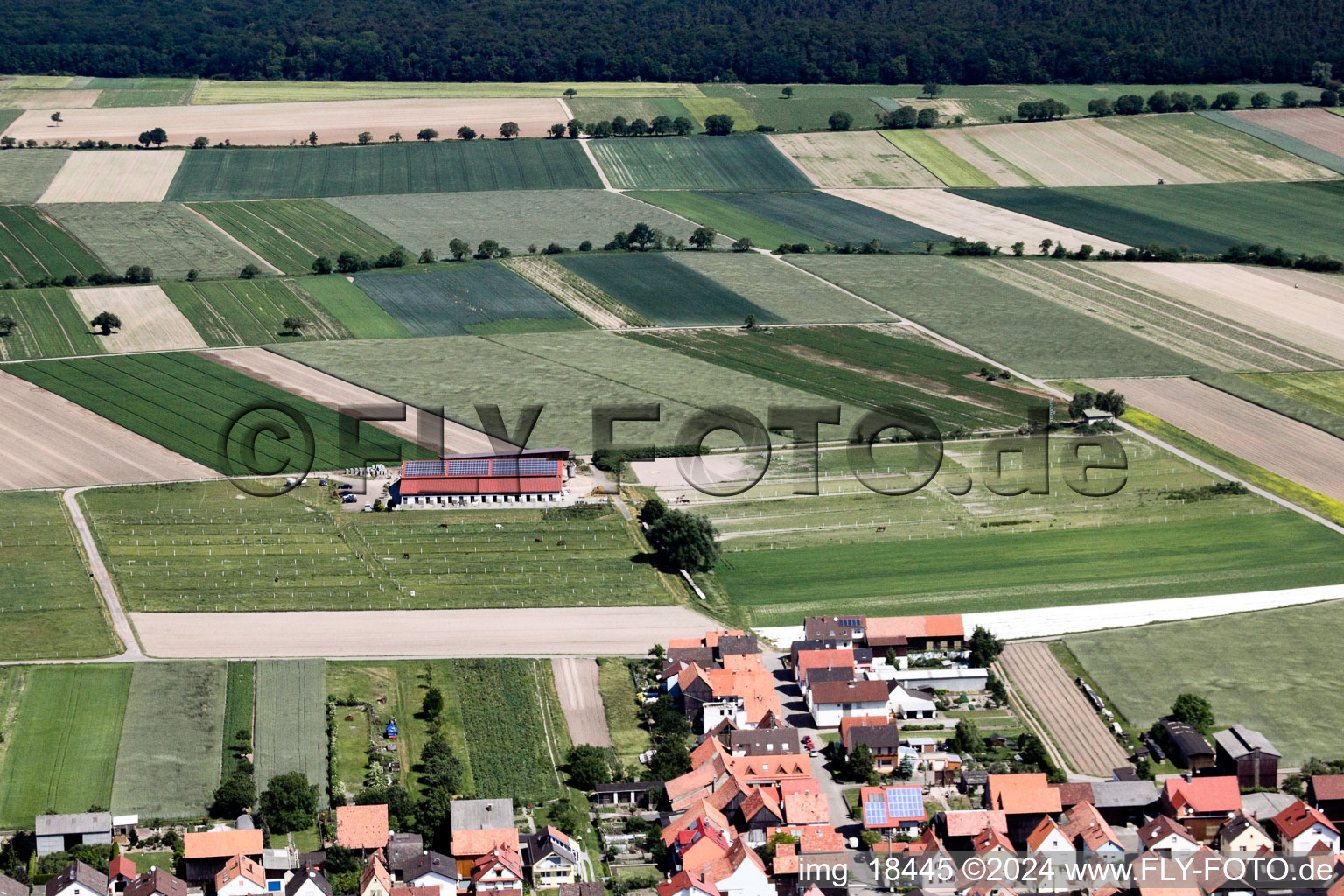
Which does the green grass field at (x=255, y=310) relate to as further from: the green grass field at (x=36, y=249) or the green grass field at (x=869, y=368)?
the green grass field at (x=869, y=368)

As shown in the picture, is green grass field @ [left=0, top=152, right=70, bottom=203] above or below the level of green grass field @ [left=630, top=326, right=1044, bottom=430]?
above

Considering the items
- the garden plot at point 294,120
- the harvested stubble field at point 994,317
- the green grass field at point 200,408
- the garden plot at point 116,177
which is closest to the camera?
the green grass field at point 200,408

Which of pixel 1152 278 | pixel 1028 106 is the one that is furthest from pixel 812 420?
pixel 1028 106

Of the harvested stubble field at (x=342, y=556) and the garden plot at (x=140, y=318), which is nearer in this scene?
the harvested stubble field at (x=342, y=556)

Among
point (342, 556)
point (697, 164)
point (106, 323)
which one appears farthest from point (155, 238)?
point (342, 556)

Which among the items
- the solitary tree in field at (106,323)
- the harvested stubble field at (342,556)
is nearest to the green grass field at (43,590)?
the harvested stubble field at (342,556)

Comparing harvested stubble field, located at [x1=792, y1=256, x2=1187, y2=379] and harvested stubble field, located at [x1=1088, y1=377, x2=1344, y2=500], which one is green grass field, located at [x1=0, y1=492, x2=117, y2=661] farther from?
harvested stubble field, located at [x1=1088, y1=377, x2=1344, y2=500]

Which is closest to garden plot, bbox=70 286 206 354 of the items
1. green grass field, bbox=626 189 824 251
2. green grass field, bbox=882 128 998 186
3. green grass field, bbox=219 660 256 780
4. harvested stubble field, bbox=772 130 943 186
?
green grass field, bbox=626 189 824 251
